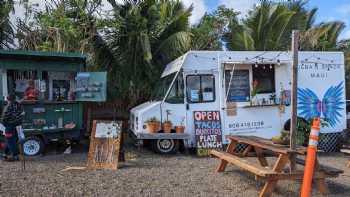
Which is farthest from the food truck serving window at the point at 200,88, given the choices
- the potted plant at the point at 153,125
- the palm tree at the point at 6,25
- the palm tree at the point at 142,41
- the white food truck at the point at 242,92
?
the palm tree at the point at 6,25

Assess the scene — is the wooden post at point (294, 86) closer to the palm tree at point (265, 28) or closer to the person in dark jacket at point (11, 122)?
the person in dark jacket at point (11, 122)

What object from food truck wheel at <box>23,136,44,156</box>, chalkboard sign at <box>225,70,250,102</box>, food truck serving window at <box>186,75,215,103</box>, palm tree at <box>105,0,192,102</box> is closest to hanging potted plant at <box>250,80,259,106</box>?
chalkboard sign at <box>225,70,250,102</box>

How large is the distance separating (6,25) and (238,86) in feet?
32.8

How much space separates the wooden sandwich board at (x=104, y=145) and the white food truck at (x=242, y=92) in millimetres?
1874

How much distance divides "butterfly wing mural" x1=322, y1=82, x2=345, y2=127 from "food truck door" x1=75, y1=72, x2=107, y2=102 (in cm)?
596

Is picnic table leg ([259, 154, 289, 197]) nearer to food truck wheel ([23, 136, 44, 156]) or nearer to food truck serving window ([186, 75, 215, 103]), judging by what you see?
food truck serving window ([186, 75, 215, 103])

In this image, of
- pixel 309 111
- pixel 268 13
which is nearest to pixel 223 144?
pixel 309 111

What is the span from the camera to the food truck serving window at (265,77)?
470 inches

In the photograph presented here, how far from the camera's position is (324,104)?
1232 centimetres

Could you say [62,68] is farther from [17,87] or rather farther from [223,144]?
[223,144]

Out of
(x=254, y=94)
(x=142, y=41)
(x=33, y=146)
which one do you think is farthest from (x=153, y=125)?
(x=142, y=41)

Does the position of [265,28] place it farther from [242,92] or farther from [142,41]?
[242,92]

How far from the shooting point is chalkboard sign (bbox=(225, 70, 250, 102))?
1173cm

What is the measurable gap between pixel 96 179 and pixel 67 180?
49 cm
